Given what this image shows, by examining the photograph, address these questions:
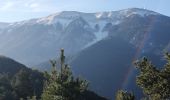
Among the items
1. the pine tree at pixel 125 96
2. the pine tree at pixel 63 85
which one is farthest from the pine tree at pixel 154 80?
the pine tree at pixel 63 85

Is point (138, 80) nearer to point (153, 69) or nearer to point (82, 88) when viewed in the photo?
point (153, 69)

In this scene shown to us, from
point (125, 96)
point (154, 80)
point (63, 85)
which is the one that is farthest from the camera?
point (125, 96)

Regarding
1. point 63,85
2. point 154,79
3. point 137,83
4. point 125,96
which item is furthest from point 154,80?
point 63,85

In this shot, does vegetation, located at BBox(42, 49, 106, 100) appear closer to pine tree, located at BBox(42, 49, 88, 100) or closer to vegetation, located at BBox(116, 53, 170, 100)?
pine tree, located at BBox(42, 49, 88, 100)

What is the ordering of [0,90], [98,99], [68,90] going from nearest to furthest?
[68,90] → [0,90] → [98,99]

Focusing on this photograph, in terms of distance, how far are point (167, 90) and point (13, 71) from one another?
6114 inches

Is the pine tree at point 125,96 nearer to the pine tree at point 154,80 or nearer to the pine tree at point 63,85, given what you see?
the pine tree at point 154,80

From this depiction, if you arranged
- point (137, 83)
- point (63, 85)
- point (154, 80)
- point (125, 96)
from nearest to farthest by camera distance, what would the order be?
1. point (154, 80)
2. point (137, 83)
3. point (63, 85)
4. point (125, 96)

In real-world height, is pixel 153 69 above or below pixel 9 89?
above

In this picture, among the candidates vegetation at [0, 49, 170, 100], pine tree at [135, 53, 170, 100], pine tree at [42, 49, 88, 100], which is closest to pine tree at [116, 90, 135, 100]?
vegetation at [0, 49, 170, 100]

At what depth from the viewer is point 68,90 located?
3753 cm

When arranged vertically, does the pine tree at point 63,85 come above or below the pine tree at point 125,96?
above

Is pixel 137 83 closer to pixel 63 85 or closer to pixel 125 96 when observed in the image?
pixel 125 96

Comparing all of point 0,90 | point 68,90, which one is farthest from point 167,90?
point 0,90
